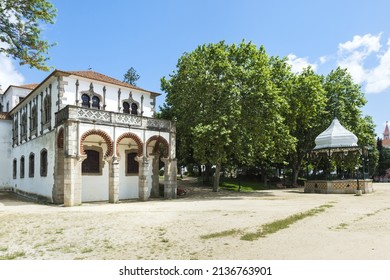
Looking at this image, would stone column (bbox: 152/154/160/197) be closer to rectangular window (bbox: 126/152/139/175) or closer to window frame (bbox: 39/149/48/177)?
rectangular window (bbox: 126/152/139/175)

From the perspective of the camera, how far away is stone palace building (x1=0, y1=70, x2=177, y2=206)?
73.0 ft

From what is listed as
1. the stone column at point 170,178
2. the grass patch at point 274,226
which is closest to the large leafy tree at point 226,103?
the stone column at point 170,178

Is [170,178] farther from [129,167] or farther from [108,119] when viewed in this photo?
[108,119]

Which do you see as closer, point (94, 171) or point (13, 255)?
point (13, 255)

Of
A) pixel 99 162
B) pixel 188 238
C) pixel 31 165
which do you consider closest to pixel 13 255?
pixel 188 238

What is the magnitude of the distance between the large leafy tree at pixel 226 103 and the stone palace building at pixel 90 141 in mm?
2516

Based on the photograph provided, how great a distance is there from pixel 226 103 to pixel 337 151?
14.9m

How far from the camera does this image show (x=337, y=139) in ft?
107

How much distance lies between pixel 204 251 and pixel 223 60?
21.6m

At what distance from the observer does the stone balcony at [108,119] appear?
872 inches

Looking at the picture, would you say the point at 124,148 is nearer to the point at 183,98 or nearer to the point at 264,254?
the point at 183,98

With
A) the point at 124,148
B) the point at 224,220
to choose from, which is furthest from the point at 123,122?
the point at 224,220

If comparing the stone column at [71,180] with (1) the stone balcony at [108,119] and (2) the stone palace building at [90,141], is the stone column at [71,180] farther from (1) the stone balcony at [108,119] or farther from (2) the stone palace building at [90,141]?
(1) the stone balcony at [108,119]

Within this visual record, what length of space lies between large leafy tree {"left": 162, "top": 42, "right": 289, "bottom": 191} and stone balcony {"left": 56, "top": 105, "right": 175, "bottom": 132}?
262 cm
